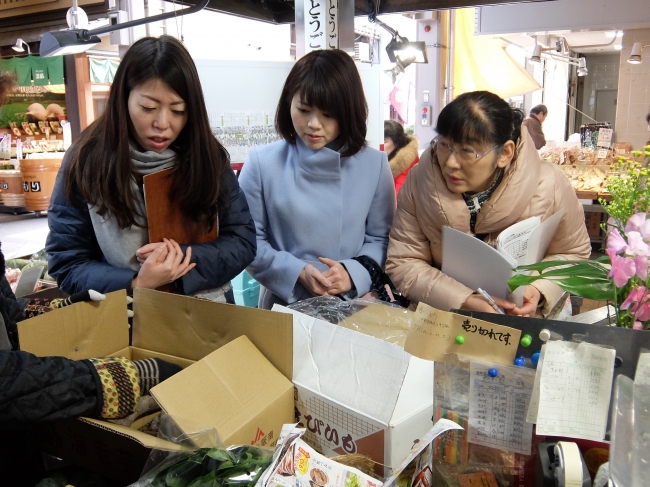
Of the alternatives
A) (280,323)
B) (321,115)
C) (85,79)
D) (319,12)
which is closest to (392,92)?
(85,79)

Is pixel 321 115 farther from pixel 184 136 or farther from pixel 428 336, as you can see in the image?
pixel 428 336

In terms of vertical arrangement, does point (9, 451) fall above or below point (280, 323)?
below

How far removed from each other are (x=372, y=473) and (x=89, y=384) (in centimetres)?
47

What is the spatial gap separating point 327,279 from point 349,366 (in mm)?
619

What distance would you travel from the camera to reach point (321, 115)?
5.37ft

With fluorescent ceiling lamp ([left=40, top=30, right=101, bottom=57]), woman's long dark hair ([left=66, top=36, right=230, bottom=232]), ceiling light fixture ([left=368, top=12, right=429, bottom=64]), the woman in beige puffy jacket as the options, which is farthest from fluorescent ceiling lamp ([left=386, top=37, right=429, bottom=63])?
woman's long dark hair ([left=66, top=36, right=230, bottom=232])

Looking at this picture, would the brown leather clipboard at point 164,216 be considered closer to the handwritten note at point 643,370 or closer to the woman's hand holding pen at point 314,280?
the woman's hand holding pen at point 314,280

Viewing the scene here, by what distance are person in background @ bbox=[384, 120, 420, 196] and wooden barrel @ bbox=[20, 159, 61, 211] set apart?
5250 mm

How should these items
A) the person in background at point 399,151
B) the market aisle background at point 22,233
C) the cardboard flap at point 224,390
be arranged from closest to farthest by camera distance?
1. the cardboard flap at point 224,390
2. the person in background at point 399,151
3. the market aisle background at point 22,233

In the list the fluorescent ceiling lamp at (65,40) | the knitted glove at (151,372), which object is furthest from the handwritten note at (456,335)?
the fluorescent ceiling lamp at (65,40)

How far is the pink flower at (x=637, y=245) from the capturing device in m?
0.70

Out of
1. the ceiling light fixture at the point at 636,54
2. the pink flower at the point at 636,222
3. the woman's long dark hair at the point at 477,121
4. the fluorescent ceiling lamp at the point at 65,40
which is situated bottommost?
the pink flower at the point at 636,222

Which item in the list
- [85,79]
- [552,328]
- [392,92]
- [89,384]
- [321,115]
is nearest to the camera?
[552,328]

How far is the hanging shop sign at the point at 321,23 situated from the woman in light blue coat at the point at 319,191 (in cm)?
143
